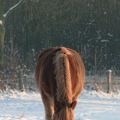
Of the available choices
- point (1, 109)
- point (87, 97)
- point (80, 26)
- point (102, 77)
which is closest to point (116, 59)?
point (80, 26)

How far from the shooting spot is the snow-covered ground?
32.6ft

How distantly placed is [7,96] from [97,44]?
18.9 metres

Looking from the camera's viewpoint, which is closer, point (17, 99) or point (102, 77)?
point (17, 99)

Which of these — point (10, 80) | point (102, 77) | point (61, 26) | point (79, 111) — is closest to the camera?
point (79, 111)

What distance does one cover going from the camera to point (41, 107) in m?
11.6

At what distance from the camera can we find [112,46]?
32.3 metres

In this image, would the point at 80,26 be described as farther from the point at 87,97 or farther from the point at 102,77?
the point at 87,97

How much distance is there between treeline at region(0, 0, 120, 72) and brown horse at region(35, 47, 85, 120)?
920 inches

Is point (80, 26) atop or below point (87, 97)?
atop

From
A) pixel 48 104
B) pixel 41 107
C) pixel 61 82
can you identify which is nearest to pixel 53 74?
pixel 61 82

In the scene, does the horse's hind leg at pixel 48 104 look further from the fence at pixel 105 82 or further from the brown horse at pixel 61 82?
the fence at pixel 105 82

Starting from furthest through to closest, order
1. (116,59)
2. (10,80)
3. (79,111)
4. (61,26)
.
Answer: (61,26), (116,59), (10,80), (79,111)

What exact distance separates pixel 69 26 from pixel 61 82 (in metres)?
27.1

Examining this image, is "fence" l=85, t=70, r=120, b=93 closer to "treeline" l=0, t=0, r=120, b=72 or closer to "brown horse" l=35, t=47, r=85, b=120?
"treeline" l=0, t=0, r=120, b=72
